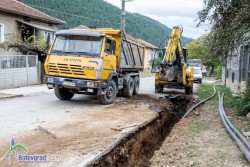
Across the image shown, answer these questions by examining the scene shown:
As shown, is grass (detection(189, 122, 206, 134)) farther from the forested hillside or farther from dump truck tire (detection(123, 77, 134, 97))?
the forested hillside

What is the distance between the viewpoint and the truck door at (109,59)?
12.5 m

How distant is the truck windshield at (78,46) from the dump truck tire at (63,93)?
1.56 metres

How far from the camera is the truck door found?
12.5 metres

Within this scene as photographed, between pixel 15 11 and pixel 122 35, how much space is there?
423 inches

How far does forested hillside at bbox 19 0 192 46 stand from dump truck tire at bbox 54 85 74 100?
27968 mm

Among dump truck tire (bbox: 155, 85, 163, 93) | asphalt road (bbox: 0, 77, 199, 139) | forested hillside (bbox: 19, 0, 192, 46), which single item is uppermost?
forested hillside (bbox: 19, 0, 192, 46)

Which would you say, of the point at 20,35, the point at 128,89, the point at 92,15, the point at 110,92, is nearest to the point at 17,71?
the point at 20,35

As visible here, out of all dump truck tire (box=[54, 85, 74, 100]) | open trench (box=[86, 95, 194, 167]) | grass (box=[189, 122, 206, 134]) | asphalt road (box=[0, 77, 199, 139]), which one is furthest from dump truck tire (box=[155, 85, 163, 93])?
grass (box=[189, 122, 206, 134])

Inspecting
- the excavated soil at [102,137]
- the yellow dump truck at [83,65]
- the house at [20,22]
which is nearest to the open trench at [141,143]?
the excavated soil at [102,137]

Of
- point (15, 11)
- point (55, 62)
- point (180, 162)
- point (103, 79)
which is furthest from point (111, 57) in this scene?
point (15, 11)

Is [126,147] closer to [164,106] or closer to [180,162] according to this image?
[180,162]

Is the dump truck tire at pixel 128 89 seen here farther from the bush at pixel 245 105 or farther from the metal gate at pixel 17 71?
the metal gate at pixel 17 71

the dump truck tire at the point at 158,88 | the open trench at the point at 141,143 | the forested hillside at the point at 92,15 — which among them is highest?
the forested hillside at the point at 92,15
